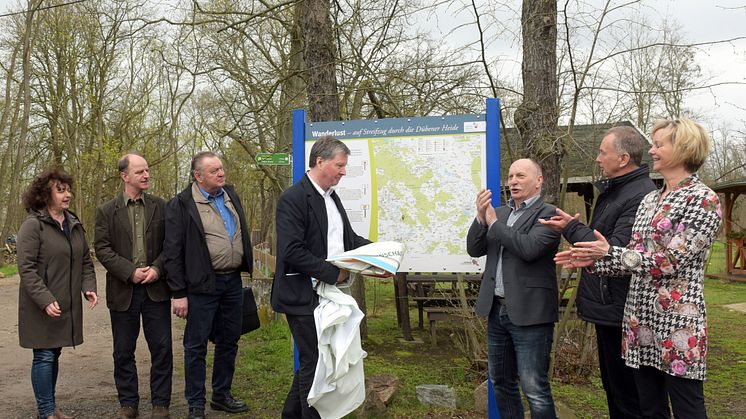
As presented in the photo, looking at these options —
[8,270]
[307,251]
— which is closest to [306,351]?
[307,251]

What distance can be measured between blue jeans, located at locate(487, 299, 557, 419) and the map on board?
36.8 inches

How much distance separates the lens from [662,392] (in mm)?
2924

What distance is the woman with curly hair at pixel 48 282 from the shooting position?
4090mm

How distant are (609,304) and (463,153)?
5.26 feet

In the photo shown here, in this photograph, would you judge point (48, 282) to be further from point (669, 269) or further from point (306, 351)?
point (669, 269)

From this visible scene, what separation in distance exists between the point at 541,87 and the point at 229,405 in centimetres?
362

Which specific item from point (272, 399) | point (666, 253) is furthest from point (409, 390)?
point (666, 253)

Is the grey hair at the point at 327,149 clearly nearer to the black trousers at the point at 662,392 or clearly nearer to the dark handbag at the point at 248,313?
the dark handbag at the point at 248,313

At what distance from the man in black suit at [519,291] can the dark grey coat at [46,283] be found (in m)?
2.74

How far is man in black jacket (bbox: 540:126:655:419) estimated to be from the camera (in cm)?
312

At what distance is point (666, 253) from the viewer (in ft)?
8.79

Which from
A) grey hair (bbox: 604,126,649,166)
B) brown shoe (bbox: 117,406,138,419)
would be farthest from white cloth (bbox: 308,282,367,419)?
brown shoe (bbox: 117,406,138,419)

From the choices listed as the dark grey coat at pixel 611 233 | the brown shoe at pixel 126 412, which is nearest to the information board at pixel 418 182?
the dark grey coat at pixel 611 233

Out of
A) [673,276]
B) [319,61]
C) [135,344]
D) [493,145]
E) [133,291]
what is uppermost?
[319,61]
